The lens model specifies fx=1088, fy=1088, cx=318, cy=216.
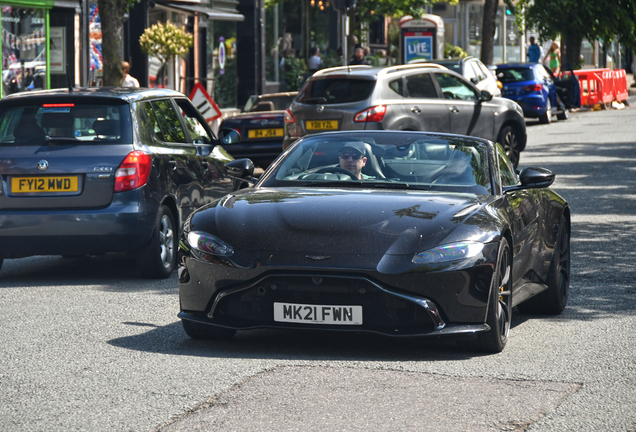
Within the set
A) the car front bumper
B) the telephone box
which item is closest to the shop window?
the car front bumper

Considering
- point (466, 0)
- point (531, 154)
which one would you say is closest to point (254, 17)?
point (531, 154)

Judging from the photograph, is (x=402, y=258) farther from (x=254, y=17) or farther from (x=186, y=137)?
(x=254, y=17)

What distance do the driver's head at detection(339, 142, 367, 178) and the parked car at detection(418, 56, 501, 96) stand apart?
16153 mm

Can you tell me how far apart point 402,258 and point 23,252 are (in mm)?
4059

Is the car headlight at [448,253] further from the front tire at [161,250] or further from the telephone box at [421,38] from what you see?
the telephone box at [421,38]

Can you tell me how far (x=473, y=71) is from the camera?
78.3ft

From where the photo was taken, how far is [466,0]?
54219mm

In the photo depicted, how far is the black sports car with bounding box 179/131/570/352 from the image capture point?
227 inches

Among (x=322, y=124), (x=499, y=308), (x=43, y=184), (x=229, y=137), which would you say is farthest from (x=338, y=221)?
(x=322, y=124)

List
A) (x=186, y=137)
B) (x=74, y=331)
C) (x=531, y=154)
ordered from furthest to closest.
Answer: (x=531, y=154), (x=186, y=137), (x=74, y=331)

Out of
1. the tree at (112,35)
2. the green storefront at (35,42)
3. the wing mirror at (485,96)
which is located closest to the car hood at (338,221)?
the wing mirror at (485,96)

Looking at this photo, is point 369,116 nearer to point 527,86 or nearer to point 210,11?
point 527,86

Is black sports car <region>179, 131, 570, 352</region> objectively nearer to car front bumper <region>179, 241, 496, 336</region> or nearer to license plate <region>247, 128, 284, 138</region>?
car front bumper <region>179, 241, 496, 336</region>

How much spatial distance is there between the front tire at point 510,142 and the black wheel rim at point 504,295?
11.7m
